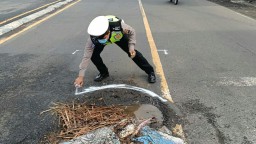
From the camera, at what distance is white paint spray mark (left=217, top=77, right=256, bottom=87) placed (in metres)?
5.61

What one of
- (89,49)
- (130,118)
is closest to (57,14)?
(89,49)

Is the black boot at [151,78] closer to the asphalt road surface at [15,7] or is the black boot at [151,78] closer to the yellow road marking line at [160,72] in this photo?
the yellow road marking line at [160,72]

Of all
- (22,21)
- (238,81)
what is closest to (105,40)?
(238,81)

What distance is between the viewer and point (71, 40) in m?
8.67

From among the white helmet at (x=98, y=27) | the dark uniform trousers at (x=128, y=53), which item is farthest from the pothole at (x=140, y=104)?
the white helmet at (x=98, y=27)

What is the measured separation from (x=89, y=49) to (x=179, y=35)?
4.87 metres

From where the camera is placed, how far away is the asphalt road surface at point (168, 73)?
165 inches

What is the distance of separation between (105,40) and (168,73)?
176cm

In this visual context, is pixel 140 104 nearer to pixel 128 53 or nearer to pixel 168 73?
pixel 128 53

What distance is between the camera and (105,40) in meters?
4.83

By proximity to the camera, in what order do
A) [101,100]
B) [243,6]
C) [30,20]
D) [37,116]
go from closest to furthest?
[37,116]
[101,100]
[30,20]
[243,6]

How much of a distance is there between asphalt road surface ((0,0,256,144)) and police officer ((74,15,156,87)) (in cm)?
26

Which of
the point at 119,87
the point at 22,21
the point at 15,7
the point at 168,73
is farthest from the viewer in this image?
the point at 15,7

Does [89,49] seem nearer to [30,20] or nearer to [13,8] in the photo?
[30,20]
